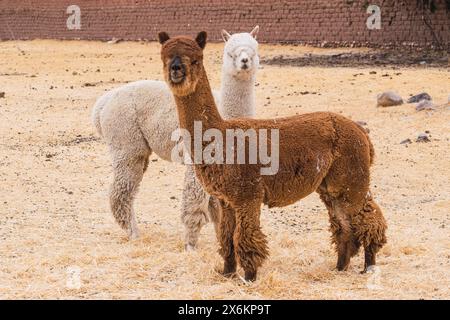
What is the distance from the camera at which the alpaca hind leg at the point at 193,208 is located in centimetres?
669

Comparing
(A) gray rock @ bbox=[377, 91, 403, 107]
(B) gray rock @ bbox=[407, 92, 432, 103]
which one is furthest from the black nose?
(B) gray rock @ bbox=[407, 92, 432, 103]

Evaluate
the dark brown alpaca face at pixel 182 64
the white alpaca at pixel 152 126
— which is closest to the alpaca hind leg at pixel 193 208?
the white alpaca at pixel 152 126

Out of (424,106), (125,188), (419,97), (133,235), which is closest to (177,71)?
(125,188)

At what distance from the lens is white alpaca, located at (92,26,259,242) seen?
21.9 ft

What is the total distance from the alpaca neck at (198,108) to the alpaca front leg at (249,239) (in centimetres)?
59

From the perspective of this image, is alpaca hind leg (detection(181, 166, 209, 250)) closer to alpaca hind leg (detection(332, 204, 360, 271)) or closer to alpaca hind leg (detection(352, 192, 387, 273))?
alpaca hind leg (detection(332, 204, 360, 271))

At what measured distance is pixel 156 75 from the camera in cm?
1980

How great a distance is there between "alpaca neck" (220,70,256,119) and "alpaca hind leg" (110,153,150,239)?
101cm

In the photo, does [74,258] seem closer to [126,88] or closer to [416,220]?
[126,88]

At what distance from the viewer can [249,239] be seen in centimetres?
535

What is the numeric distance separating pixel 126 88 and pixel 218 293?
2.63 m

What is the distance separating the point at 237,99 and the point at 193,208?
1.00 metres

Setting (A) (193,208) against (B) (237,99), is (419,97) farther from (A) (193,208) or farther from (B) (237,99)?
(A) (193,208)

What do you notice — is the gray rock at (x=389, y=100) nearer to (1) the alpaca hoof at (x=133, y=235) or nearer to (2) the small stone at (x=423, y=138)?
(2) the small stone at (x=423, y=138)
